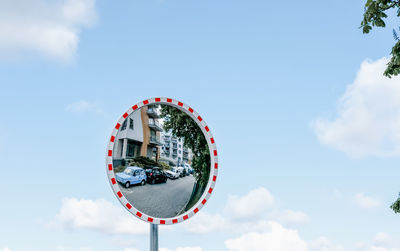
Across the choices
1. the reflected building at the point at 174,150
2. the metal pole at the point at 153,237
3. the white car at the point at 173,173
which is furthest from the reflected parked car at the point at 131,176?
the metal pole at the point at 153,237

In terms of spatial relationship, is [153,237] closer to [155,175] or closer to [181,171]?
[155,175]

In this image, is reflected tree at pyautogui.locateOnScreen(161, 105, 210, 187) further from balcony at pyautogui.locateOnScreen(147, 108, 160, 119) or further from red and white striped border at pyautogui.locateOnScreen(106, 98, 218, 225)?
balcony at pyautogui.locateOnScreen(147, 108, 160, 119)

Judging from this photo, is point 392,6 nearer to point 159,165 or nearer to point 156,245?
point 159,165

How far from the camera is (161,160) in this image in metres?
5.08

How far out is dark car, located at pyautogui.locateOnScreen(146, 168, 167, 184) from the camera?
4868mm

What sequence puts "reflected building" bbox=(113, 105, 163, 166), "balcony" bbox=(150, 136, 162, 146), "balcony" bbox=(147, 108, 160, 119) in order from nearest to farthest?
"reflected building" bbox=(113, 105, 163, 166)
"balcony" bbox=(147, 108, 160, 119)
"balcony" bbox=(150, 136, 162, 146)

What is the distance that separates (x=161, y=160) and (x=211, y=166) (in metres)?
0.75

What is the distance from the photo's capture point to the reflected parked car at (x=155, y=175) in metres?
4.87

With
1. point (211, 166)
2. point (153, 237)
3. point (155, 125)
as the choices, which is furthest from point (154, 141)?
point (153, 237)

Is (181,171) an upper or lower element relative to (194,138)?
lower

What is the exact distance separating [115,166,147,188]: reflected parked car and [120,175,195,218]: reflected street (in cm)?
7

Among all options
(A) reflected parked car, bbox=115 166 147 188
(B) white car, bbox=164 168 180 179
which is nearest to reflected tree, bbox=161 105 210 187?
(B) white car, bbox=164 168 180 179

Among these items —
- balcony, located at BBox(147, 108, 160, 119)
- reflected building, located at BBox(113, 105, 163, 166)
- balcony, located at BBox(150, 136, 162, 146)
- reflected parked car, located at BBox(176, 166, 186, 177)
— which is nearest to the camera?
reflected building, located at BBox(113, 105, 163, 166)

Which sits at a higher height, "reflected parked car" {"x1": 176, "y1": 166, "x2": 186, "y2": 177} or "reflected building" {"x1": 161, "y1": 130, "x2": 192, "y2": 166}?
"reflected building" {"x1": 161, "y1": 130, "x2": 192, "y2": 166}
